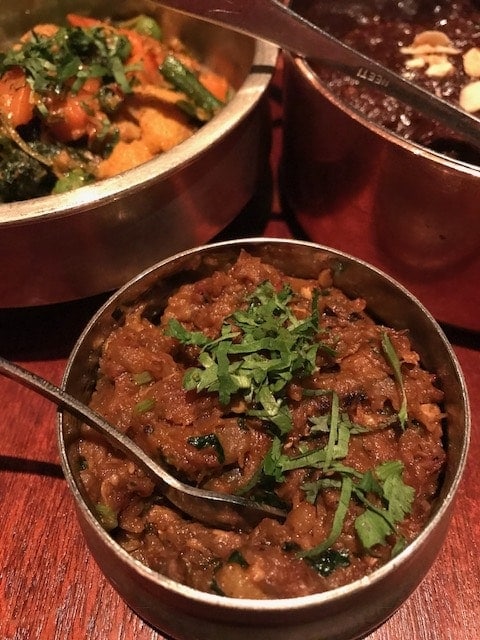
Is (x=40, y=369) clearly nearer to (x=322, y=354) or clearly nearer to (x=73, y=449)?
(x=73, y=449)

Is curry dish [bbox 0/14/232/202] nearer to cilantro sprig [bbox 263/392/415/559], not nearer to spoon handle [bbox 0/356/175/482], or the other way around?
spoon handle [bbox 0/356/175/482]

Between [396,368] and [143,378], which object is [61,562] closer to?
[143,378]

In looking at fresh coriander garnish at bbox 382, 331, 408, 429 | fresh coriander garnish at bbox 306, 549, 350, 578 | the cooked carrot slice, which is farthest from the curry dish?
fresh coriander garnish at bbox 306, 549, 350, 578

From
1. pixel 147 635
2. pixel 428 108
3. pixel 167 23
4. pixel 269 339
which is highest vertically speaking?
pixel 428 108

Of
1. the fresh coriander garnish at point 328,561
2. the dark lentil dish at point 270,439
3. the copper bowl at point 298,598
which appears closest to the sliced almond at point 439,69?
the copper bowl at point 298,598

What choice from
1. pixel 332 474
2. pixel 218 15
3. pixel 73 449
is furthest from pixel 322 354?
pixel 218 15

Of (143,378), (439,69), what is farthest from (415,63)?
(143,378)
